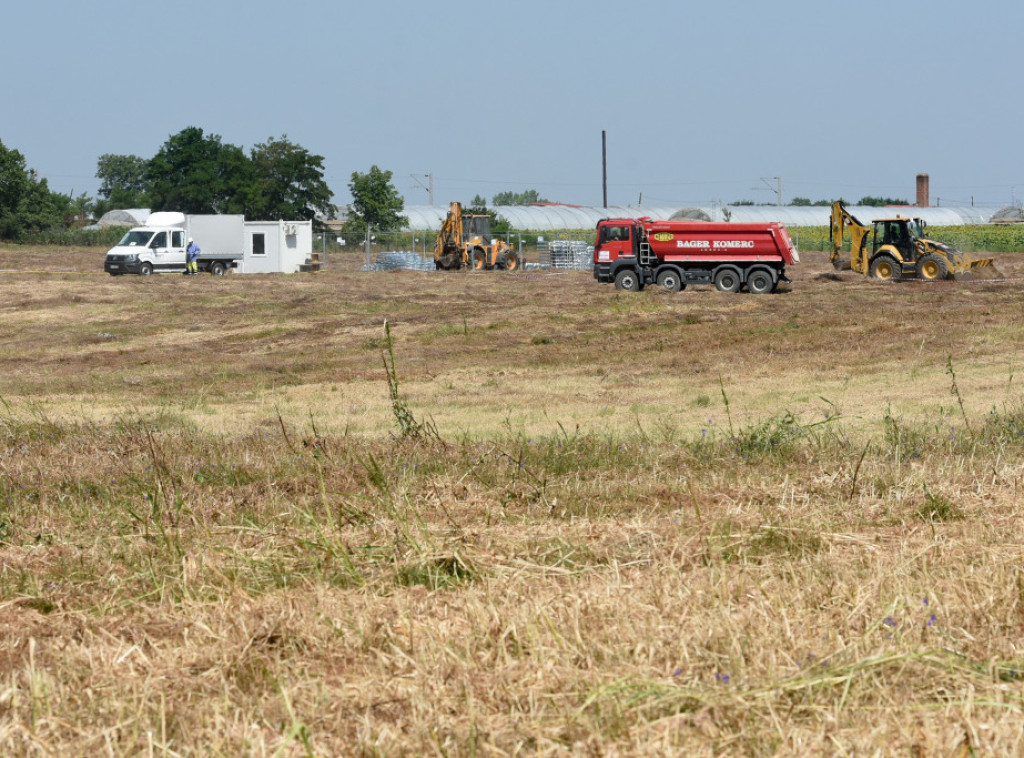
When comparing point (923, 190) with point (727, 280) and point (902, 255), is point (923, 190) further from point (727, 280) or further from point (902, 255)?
point (727, 280)

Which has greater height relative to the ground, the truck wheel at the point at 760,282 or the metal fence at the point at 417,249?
the metal fence at the point at 417,249

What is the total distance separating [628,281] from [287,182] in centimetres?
5473

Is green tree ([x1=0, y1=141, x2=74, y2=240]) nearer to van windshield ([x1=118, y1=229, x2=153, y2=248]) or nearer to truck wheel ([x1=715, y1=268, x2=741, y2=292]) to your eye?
van windshield ([x1=118, y1=229, x2=153, y2=248])

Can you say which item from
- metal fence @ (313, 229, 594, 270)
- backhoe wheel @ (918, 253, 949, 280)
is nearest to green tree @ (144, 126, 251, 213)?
metal fence @ (313, 229, 594, 270)

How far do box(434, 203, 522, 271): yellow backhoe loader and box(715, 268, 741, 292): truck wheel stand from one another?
773 inches

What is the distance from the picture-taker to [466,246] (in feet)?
170

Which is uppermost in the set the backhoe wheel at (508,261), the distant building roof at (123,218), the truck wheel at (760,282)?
the distant building roof at (123,218)

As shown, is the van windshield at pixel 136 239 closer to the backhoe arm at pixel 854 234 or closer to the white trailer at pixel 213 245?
the white trailer at pixel 213 245

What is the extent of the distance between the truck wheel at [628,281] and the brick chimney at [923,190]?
76.1 meters

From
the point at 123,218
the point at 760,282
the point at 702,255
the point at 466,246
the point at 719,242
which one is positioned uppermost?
the point at 123,218

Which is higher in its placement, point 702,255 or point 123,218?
point 123,218

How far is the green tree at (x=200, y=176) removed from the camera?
85.1m

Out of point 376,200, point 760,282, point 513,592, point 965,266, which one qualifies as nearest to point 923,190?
point 376,200

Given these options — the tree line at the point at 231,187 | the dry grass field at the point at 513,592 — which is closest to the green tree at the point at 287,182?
the tree line at the point at 231,187
